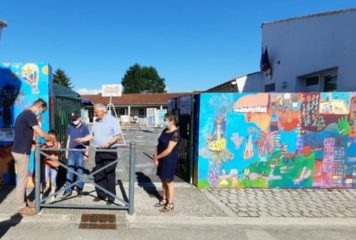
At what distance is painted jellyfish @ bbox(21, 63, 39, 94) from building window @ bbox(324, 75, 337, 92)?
8.16 m

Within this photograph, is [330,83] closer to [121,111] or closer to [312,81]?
[312,81]

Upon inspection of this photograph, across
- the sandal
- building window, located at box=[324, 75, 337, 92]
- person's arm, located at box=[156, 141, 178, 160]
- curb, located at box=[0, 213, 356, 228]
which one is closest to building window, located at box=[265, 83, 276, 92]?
building window, located at box=[324, 75, 337, 92]

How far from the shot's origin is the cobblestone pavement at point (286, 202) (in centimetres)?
618

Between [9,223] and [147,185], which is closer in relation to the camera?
[9,223]

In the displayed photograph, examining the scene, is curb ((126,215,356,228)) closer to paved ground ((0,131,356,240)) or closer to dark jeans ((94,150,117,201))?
paved ground ((0,131,356,240))

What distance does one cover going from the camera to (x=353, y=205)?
679cm

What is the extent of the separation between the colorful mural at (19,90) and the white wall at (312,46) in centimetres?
752

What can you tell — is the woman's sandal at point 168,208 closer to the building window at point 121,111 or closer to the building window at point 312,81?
the building window at point 312,81

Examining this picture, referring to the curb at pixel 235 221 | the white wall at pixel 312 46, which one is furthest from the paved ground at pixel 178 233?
the white wall at pixel 312 46

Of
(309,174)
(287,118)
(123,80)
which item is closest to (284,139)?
(287,118)

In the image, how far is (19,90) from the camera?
7445 millimetres

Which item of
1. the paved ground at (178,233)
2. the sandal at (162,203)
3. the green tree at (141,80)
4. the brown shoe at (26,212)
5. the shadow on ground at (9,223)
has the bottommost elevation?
the paved ground at (178,233)

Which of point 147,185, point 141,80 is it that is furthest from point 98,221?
point 141,80

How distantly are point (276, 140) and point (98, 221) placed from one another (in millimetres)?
4212
